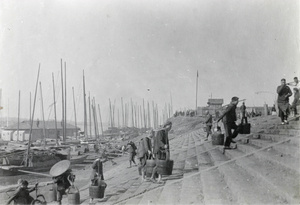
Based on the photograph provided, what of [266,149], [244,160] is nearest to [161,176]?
[244,160]

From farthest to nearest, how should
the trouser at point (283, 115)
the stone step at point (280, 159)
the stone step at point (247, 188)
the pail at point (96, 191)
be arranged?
the trouser at point (283, 115) < the pail at point (96, 191) < the stone step at point (280, 159) < the stone step at point (247, 188)

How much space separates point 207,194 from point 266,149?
8.46 ft

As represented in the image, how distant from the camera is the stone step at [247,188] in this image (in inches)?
138

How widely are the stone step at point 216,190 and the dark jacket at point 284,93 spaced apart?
14.6 feet

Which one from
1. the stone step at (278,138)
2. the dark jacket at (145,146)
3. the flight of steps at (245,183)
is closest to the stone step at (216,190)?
the flight of steps at (245,183)

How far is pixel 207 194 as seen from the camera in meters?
4.44

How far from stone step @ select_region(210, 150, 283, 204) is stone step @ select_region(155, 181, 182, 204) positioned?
1.06 m

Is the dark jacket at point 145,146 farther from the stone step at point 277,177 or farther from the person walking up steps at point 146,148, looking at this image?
the stone step at point 277,177

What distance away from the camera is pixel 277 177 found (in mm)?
4004

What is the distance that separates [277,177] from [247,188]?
0.51m

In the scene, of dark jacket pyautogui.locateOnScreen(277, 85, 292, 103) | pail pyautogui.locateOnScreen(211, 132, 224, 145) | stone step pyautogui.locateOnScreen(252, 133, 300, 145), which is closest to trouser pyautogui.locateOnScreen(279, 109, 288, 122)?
dark jacket pyautogui.locateOnScreen(277, 85, 292, 103)

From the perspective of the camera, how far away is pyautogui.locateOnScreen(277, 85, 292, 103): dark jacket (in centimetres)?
852

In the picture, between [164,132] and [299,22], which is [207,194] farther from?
[299,22]

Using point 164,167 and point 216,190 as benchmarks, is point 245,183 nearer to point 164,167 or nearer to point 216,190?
point 216,190
